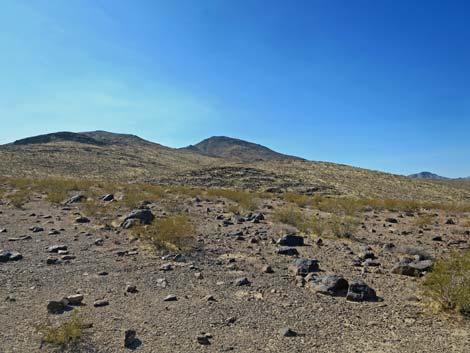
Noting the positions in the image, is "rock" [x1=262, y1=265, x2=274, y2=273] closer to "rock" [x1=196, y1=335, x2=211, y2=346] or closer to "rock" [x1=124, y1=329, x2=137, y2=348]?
"rock" [x1=196, y1=335, x2=211, y2=346]

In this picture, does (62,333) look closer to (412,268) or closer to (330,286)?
(330,286)

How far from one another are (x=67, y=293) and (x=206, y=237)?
6201mm

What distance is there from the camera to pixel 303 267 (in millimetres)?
→ 9094

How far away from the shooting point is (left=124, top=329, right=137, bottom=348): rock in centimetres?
539

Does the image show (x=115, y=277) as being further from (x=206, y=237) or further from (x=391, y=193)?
(x=391, y=193)

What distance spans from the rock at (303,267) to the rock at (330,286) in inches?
34.8

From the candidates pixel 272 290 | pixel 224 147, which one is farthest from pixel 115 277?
pixel 224 147

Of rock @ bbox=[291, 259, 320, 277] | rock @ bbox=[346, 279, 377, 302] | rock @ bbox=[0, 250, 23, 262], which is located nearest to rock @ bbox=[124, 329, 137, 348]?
rock @ bbox=[346, 279, 377, 302]

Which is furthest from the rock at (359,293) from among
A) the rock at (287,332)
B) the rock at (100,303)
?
the rock at (100,303)

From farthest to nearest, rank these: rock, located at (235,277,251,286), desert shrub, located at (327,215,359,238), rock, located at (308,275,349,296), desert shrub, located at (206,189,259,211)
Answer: desert shrub, located at (206,189,259,211), desert shrub, located at (327,215,359,238), rock, located at (235,277,251,286), rock, located at (308,275,349,296)

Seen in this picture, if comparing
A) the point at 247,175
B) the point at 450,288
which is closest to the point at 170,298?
the point at 450,288

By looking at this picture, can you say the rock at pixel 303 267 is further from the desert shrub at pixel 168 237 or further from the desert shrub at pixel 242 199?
the desert shrub at pixel 242 199

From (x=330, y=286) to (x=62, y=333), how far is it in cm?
470

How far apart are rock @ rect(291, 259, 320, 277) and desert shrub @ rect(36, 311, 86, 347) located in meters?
4.87
